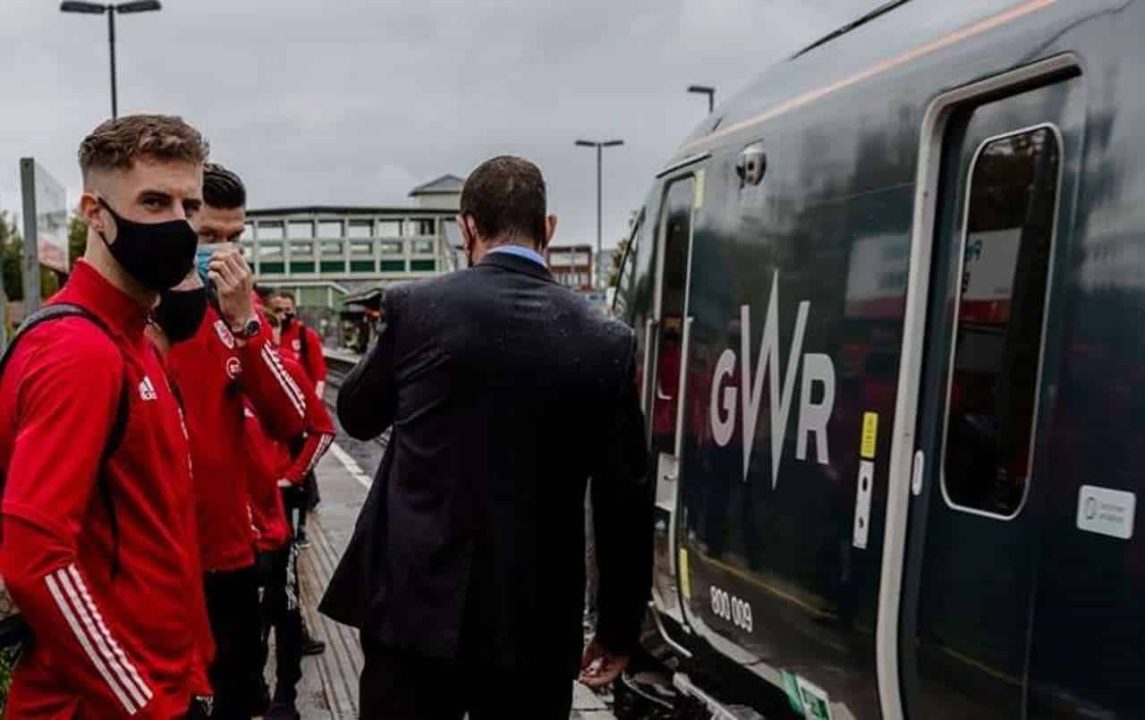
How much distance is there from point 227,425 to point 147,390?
1.65m

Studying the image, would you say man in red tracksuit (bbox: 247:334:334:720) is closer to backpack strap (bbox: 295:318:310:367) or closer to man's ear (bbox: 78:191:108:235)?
backpack strap (bbox: 295:318:310:367)

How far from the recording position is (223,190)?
160 inches

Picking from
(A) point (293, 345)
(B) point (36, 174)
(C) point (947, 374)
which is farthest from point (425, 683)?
(A) point (293, 345)

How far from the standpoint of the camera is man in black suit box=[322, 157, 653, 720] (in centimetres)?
302

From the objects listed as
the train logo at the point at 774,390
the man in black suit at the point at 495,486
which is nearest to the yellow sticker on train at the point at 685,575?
the train logo at the point at 774,390

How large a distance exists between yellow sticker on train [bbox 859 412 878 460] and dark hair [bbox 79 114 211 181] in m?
2.18

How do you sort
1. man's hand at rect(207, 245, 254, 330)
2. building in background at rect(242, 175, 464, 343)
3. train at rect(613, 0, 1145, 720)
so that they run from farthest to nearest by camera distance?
building in background at rect(242, 175, 464, 343), man's hand at rect(207, 245, 254, 330), train at rect(613, 0, 1145, 720)

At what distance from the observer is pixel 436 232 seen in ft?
266

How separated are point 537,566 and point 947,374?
4.34 feet

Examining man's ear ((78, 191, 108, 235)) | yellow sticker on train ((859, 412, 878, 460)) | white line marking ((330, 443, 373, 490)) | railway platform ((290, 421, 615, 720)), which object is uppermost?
man's ear ((78, 191, 108, 235))

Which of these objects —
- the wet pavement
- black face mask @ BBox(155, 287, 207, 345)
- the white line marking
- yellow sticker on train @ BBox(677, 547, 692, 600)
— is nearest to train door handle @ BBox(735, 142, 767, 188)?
yellow sticker on train @ BBox(677, 547, 692, 600)

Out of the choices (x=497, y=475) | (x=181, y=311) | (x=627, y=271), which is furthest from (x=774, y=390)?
(x=627, y=271)

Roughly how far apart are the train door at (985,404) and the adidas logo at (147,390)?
6.81 ft

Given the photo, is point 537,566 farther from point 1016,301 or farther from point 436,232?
point 436,232
